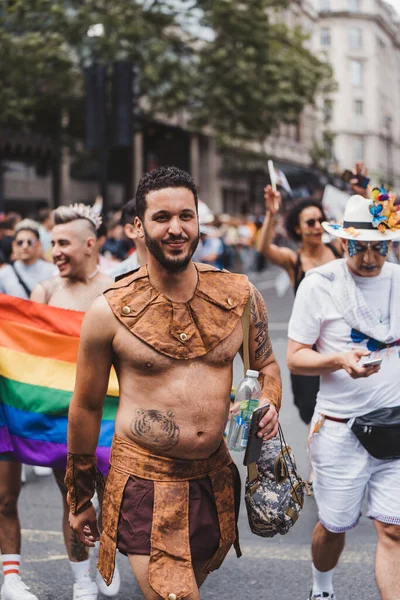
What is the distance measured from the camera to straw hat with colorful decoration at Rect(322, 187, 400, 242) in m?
4.51

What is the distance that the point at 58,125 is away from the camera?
26672 millimetres

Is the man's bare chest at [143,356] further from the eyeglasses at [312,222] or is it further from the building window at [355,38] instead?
the building window at [355,38]

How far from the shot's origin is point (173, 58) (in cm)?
2488

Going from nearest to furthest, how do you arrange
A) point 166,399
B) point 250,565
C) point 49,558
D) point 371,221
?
1. point 166,399
2. point 371,221
3. point 250,565
4. point 49,558

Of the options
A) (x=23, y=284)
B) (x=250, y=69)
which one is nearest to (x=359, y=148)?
(x=250, y=69)

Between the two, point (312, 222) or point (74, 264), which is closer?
point (74, 264)

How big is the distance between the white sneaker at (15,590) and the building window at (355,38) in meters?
109

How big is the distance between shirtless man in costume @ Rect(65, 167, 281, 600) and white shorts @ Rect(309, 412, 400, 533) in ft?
3.07

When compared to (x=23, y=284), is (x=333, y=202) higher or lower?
higher

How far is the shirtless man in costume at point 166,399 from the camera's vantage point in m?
3.46

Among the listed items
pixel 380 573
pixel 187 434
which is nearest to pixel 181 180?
pixel 187 434

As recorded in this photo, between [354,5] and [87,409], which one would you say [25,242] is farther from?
[354,5]

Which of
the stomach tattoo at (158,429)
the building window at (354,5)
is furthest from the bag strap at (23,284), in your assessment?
the building window at (354,5)

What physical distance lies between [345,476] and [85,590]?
4.70 feet
